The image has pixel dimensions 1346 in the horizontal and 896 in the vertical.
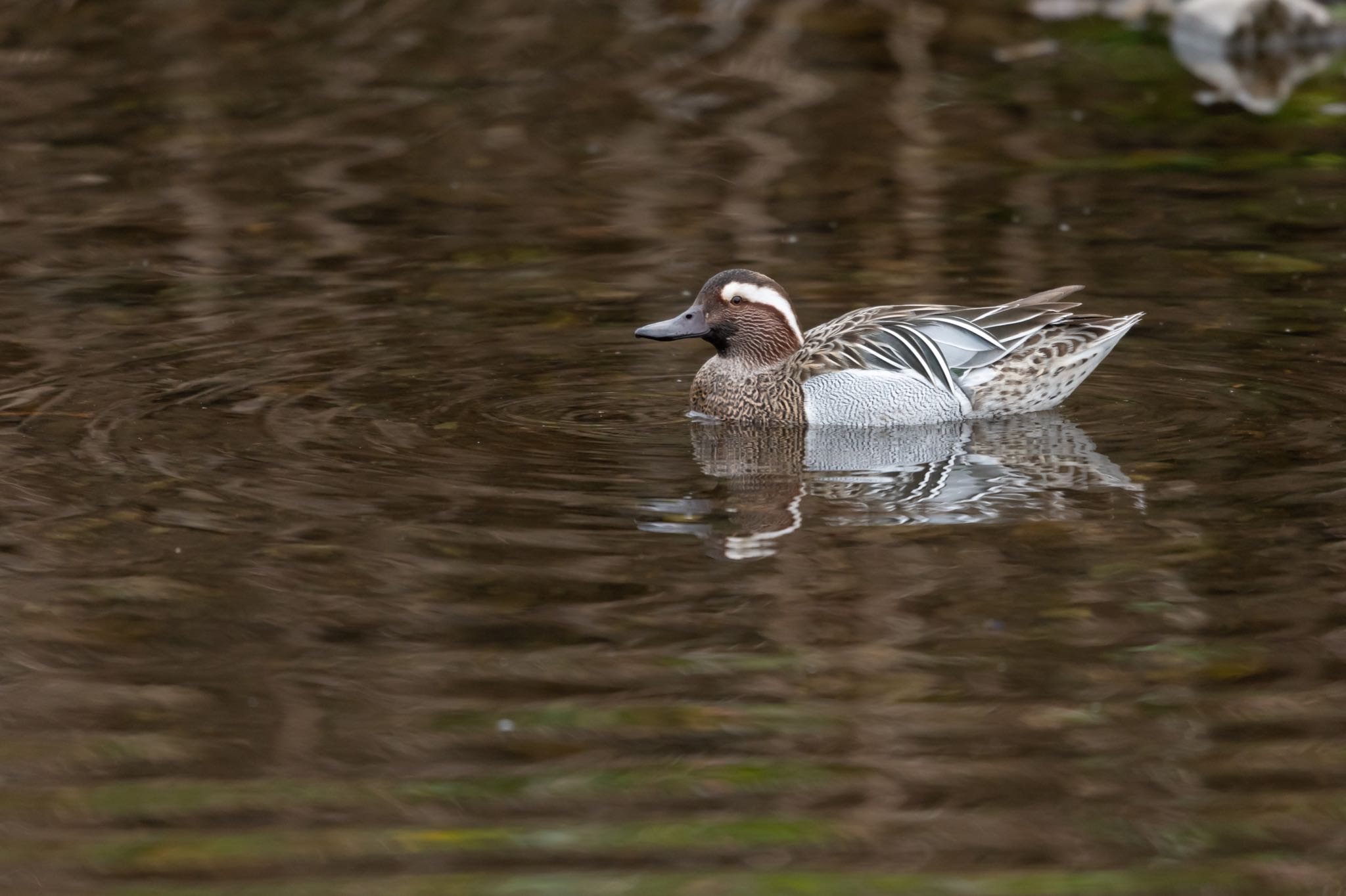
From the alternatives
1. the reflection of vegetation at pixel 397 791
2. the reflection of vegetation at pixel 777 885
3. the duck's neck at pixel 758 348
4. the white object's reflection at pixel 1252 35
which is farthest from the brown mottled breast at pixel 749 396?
the white object's reflection at pixel 1252 35

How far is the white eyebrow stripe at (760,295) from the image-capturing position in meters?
10.1

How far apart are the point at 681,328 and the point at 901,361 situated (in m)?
1.16

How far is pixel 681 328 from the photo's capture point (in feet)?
32.9

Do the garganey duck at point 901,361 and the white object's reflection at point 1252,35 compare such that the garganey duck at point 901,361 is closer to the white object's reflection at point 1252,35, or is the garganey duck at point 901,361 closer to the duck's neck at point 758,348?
the duck's neck at point 758,348

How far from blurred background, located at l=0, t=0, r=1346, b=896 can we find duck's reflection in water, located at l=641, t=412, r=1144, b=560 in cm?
4

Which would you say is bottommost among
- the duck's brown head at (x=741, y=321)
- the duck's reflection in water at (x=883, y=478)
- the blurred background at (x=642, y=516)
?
the duck's reflection in water at (x=883, y=478)

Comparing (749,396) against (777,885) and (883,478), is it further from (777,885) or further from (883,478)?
(777,885)

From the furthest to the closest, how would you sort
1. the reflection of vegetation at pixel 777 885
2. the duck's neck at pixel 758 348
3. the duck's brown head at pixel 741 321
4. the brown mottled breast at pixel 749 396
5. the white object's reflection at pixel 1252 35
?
1. the white object's reflection at pixel 1252 35
2. the duck's neck at pixel 758 348
3. the duck's brown head at pixel 741 321
4. the brown mottled breast at pixel 749 396
5. the reflection of vegetation at pixel 777 885

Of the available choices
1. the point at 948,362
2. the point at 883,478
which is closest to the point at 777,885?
the point at 883,478

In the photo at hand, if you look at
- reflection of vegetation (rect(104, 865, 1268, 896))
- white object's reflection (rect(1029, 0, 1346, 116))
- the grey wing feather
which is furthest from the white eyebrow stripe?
white object's reflection (rect(1029, 0, 1346, 116))

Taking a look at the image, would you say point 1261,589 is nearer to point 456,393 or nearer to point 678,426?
point 678,426

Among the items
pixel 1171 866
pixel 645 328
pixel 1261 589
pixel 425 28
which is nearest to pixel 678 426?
pixel 645 328

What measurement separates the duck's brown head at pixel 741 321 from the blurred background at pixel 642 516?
1.49 ft

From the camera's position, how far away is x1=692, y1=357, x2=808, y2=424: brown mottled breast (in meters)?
9.88
